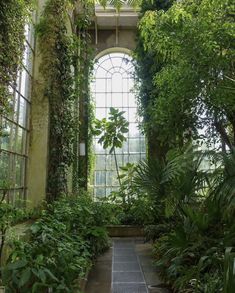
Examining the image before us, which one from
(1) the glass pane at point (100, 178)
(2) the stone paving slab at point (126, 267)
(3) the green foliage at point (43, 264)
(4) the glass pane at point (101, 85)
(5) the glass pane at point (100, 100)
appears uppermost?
(4) the glass pane at point (101, 85)

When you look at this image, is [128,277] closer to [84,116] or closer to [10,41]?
[10,41]

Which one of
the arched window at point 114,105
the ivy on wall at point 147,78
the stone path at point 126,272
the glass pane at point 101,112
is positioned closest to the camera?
the stone path at point 126,272

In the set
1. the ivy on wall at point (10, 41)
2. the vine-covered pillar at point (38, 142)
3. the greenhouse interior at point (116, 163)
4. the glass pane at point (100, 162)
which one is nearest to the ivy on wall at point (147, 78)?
the greenhouse interior at point (116, 163)

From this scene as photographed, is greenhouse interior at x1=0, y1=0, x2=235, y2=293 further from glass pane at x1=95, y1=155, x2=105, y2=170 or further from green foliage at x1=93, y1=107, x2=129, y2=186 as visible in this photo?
glass pane at x1=95, y1=155, x2=105, y2=170

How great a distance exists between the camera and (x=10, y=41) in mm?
3602

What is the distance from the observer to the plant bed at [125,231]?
7270mm

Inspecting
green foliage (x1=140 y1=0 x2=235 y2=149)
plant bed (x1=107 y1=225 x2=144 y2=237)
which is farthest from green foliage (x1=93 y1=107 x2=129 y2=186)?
green foliage (x1=140 y1=0 x2=235 y2=149)

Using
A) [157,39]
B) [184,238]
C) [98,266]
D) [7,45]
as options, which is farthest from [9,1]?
[98,266]

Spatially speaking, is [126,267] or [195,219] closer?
[195,219]

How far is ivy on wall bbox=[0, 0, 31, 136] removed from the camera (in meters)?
3.44

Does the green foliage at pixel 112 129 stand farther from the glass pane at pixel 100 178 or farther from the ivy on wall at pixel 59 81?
the ivy on wall at pixel 59 81

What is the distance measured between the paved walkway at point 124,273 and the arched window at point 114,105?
4132mm

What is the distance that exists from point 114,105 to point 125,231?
428 centimetres

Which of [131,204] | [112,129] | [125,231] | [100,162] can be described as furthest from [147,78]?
[125,231]
